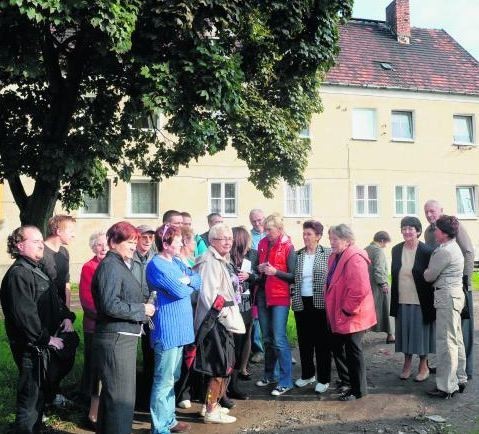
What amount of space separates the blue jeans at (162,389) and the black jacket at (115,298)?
1.96 ft

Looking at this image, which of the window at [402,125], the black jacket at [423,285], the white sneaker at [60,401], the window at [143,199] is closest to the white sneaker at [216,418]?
the white sneaker at [60,401]

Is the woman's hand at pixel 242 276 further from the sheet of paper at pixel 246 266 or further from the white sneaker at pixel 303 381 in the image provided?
the white sneaker at pixel 303 381

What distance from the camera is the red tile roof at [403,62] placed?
24547mm

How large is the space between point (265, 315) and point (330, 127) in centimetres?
1761

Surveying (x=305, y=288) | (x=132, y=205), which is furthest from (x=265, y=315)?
(x=132, y=205)

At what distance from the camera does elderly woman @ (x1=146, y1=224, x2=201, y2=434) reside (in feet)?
17.0

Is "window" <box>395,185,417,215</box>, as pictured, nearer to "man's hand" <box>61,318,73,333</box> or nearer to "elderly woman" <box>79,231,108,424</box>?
"elderly woman" <box>79,231,108,424</box>

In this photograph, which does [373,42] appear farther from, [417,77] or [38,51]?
[38,51]

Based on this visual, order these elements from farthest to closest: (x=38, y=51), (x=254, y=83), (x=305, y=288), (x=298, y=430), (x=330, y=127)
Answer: (x=330, y=127) → (x=254, y=83) → (x=38, y=51) → (x=305, y=288) → (x=298, y=430)

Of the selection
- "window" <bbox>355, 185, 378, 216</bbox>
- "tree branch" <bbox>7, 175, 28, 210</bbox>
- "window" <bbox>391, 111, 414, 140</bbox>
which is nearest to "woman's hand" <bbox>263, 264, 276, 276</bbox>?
"tree branch" <bbox>7, 175, 28, 210</bbox>

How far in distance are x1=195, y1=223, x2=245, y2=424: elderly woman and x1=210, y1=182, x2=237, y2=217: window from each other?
16525mm

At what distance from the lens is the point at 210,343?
5668mm

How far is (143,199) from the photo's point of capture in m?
21.8

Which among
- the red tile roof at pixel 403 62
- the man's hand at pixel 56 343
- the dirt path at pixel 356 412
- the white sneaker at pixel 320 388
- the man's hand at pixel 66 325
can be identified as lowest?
the dirt path at pixel 356 412
